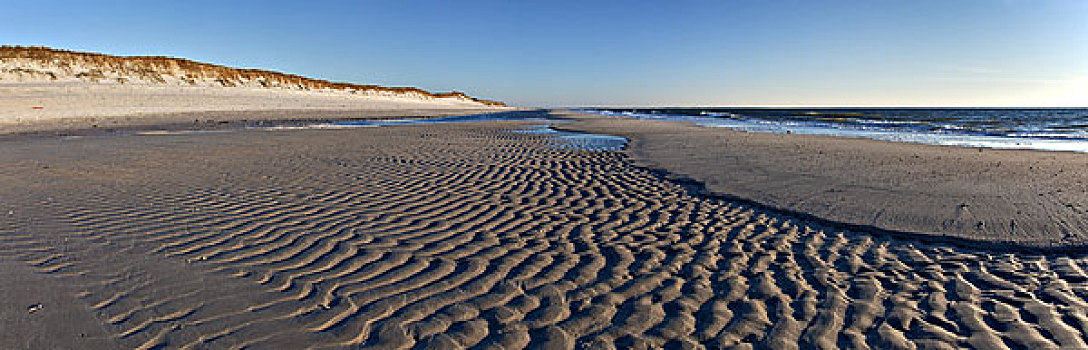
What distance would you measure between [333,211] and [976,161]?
13928mm

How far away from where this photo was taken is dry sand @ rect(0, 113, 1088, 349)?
336cm

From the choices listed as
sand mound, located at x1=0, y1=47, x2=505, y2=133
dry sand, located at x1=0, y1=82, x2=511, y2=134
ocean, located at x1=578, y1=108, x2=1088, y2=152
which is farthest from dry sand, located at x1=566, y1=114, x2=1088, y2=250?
sand mound, located at x1=0, y1=47, x2=505, y2=133

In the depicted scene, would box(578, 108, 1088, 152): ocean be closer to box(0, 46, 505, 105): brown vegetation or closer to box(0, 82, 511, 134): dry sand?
box(0, 82, 511, 134): dry sand

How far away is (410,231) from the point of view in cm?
570

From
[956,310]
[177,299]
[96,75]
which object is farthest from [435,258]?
[96,75]

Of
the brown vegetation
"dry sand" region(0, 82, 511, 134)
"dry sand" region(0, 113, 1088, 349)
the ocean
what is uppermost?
the brown vegetation

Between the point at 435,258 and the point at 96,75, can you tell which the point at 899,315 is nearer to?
the point at 435,258

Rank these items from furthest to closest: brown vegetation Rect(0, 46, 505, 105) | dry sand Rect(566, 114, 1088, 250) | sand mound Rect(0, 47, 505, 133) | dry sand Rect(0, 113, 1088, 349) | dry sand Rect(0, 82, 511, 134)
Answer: brown vegetation Rect(0, 46, 505, 105), sand mound Rect(0, 47, 505, 133), dry sand Rect(0, 82, 511, 134), dry sand Rect(566, 114, 1088, 250), dry sand Rect(0, 113, 1088, 349)

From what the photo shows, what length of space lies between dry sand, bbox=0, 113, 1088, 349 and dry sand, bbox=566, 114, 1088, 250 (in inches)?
32.3

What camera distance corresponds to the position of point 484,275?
14.4ft

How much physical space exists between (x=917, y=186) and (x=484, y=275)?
7.89 meters

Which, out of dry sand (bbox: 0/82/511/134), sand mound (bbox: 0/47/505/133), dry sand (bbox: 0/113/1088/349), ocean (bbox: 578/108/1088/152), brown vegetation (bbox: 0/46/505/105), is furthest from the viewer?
brown vegetation (bbox: 0/46/505/105)

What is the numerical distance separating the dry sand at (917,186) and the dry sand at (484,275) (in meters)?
0.82

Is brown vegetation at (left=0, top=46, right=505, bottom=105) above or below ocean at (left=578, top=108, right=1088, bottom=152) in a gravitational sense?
above
